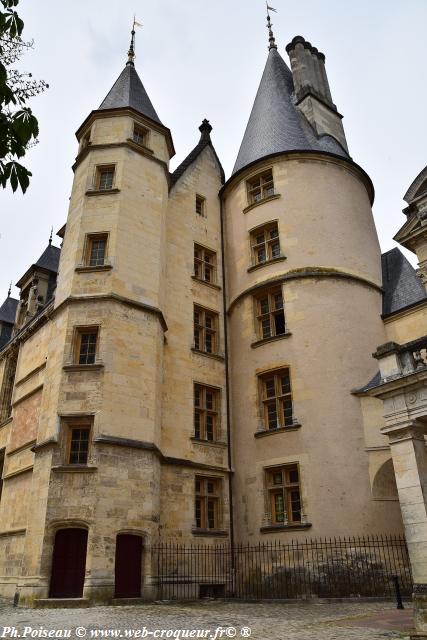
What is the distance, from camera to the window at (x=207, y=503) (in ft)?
52.4

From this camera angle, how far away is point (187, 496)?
15547mm

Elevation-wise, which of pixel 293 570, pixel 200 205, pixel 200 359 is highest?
pixel 200 205

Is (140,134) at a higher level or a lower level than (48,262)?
higher

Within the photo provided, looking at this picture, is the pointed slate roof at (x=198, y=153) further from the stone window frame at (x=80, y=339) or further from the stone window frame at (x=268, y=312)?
the stone window frame at (x=80, y=339)

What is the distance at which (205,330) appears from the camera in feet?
62.0

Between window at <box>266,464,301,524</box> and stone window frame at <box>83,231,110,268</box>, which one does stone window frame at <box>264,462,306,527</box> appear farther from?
stone window frame at <box>83,231,110,268</box>

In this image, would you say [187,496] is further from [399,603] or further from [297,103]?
[297,103]

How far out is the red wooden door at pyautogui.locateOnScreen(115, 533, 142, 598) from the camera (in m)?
12.8

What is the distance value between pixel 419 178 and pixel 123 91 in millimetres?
11900

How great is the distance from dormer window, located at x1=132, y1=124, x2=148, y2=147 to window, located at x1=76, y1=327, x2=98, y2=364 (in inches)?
312

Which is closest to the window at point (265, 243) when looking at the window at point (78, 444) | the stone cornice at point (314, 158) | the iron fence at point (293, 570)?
the stone cornice at point (314, 158)

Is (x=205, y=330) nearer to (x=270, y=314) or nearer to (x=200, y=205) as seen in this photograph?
(x=270, y=314)

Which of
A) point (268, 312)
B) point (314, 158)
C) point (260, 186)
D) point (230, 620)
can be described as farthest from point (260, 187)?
point (230, 620)

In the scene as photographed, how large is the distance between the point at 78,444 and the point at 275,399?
20.6 ft
